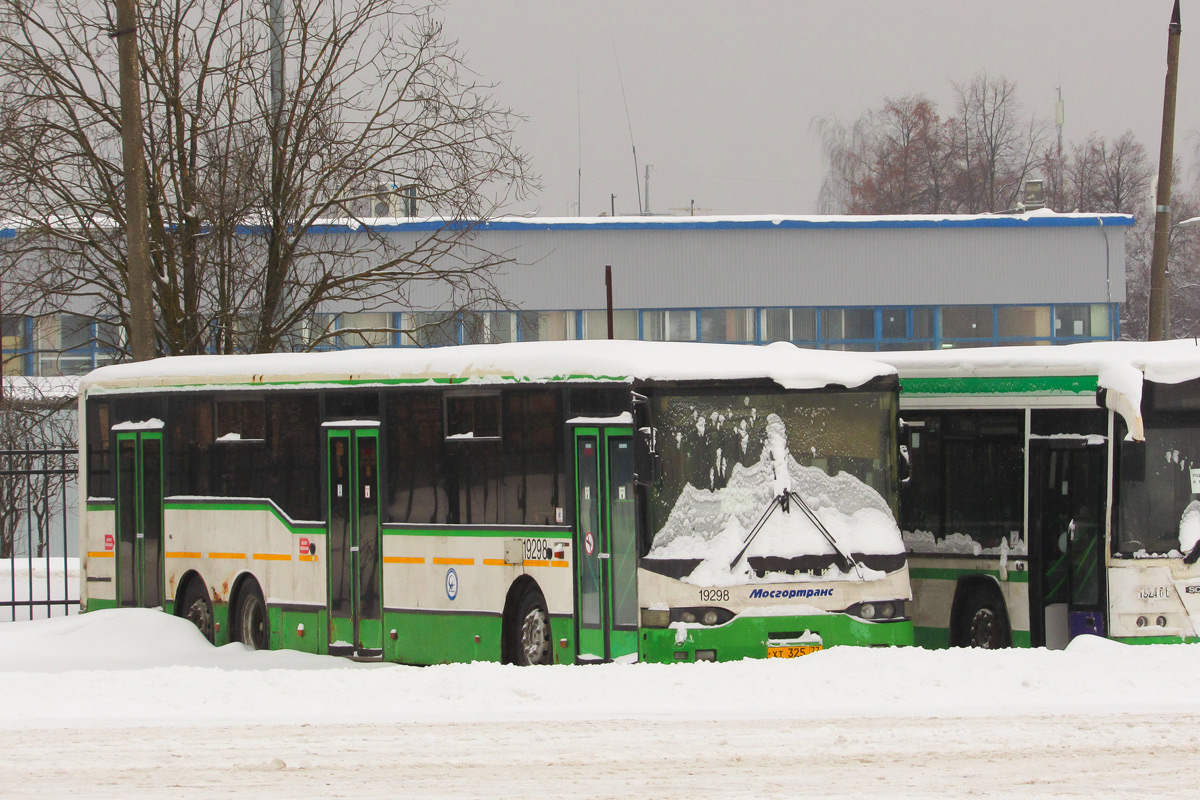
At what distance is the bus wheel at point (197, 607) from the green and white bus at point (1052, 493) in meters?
7.08

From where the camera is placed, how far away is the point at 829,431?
12156 millimetres

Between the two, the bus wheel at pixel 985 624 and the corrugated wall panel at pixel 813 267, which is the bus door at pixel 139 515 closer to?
the bus wheel at pixel 985 624

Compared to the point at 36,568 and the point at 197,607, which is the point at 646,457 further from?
the point at 36,568

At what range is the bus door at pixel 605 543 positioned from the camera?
11930 mm

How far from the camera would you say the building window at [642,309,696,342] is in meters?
44.0

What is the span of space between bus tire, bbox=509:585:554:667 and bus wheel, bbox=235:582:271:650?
3.29 metres

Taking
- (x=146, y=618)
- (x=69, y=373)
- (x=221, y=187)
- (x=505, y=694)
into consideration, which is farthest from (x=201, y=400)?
(x=69, y=373)

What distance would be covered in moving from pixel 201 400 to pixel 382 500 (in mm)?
2806

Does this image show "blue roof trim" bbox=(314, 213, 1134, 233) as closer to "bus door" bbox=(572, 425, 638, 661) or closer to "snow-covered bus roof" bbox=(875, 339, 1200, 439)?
"snow-covered bus roof" bbox=(875, 339, 1200, 439)

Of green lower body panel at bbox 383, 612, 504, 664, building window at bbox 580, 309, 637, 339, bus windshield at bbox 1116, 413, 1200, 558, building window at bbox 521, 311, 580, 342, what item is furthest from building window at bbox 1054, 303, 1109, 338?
green lower body panel at bbox 383, 612, 504, 664

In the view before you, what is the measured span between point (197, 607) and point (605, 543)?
5574 mm

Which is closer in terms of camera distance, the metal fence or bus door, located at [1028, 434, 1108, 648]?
bus door, located at [1028, 434, 1108, 648]

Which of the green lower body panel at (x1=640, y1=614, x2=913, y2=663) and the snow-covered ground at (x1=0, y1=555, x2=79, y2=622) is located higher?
the green lower body panel at (x1=640, y1=614, x2=913, y2=663)

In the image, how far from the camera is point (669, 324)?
145 feet
